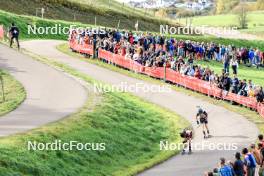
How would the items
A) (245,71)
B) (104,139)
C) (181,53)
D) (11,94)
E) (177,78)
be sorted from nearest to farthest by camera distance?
(104,139), (11,94), (177,78), (245,71), (181,53)

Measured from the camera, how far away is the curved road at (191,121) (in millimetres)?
26416

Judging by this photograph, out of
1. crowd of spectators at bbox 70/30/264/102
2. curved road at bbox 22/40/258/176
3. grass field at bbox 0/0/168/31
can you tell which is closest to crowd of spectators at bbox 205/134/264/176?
curved road at bbox 22/40/258/176

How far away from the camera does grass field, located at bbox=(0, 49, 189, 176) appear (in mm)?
23281

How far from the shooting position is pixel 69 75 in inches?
1657

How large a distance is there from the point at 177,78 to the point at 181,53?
11288mm

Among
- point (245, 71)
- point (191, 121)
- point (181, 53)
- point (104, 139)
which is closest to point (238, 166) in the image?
point (104, 139)

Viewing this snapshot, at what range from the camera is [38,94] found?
3409 centimetres

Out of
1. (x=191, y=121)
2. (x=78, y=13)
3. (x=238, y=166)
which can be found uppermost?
(x=78, y=13)

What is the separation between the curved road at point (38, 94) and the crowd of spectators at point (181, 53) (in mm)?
6092

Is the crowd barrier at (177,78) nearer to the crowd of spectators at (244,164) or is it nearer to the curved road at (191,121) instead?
the curved road at (191,121)

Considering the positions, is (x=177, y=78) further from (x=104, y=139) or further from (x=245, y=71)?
(x=104, y=139)

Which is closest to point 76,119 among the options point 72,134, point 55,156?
point 72,134

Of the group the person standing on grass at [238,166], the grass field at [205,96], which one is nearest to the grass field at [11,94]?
the grass field at [205,96]

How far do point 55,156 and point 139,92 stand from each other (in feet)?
57.0
